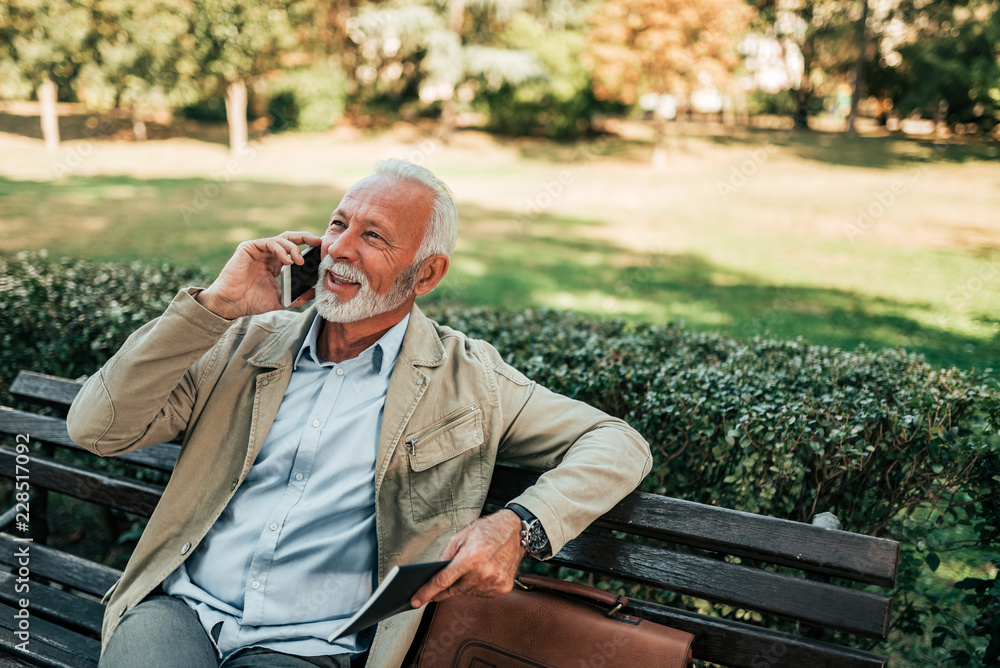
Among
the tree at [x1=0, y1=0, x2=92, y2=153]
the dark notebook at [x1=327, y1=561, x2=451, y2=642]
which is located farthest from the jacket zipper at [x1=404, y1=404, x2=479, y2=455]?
the tree at [x1=0, y1=0, x2=92, y2=153]

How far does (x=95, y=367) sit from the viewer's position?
3.79 metres

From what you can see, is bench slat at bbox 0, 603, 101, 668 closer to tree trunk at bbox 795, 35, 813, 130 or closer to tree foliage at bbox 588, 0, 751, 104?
tree foliage at bbox 588, 0, 751, 104

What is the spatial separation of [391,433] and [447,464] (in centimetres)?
20

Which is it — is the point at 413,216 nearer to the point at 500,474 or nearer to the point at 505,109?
the point at 500,474

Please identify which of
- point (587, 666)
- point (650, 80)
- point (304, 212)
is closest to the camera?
point (587, 666)

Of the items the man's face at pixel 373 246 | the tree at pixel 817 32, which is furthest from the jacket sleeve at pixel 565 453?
the tree at pixel 817 32

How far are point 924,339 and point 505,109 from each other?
21998mm

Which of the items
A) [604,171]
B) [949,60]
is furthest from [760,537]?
[604,171]

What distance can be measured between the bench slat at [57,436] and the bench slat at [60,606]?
53 centimetres

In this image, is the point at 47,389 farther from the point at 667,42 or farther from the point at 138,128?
the point at 138,128

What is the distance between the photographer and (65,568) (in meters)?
2.85

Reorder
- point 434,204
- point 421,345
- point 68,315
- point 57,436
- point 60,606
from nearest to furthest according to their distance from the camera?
point 421,345, point 434,204, point 60,606, point 57,436, point 68,315

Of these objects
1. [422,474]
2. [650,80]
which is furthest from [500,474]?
[650,80]

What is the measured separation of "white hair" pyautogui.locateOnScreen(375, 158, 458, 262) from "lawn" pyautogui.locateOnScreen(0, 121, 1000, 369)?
226 cm
